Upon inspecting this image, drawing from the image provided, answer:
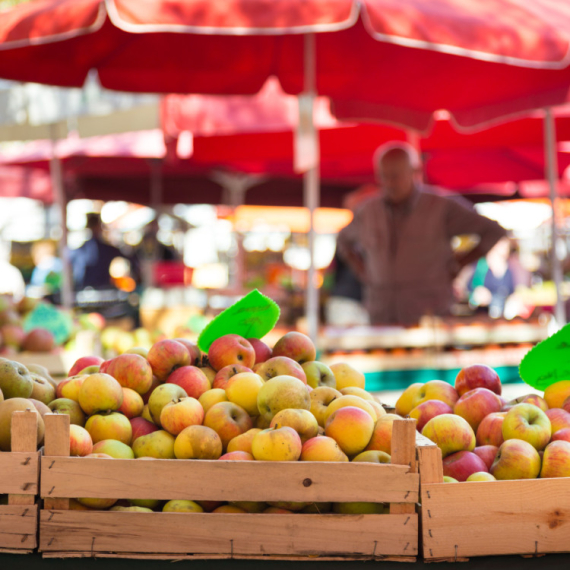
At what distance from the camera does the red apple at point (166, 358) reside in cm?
188

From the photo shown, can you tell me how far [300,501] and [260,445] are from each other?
0.15 m

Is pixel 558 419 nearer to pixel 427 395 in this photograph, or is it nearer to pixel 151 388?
pixel 427 395

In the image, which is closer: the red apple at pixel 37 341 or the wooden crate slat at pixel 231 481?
the wooden crate slat at pixel 231 481

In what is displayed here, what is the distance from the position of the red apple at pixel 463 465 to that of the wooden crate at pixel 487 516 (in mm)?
185

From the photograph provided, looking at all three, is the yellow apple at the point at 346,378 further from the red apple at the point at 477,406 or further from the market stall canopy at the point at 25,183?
the market stall canopy at the point at 25,183

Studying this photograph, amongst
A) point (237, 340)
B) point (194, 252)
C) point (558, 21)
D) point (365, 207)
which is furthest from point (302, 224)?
point (237, 340)

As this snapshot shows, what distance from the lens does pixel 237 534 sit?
1.40 metres

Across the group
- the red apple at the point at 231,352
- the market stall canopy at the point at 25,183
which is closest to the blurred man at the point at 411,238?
the red apple at the point at 231,352

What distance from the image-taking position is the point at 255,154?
6699 millimetres

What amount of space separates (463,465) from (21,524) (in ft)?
3.22

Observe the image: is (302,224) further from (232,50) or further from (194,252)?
(232,50)

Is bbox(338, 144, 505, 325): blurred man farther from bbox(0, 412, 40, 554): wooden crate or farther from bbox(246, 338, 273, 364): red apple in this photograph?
bbox(0, 412, 40, 554): wooden crate

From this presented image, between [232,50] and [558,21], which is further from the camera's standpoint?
[232,50]

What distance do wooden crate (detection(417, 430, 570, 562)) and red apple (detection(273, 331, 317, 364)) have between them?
0.62m
